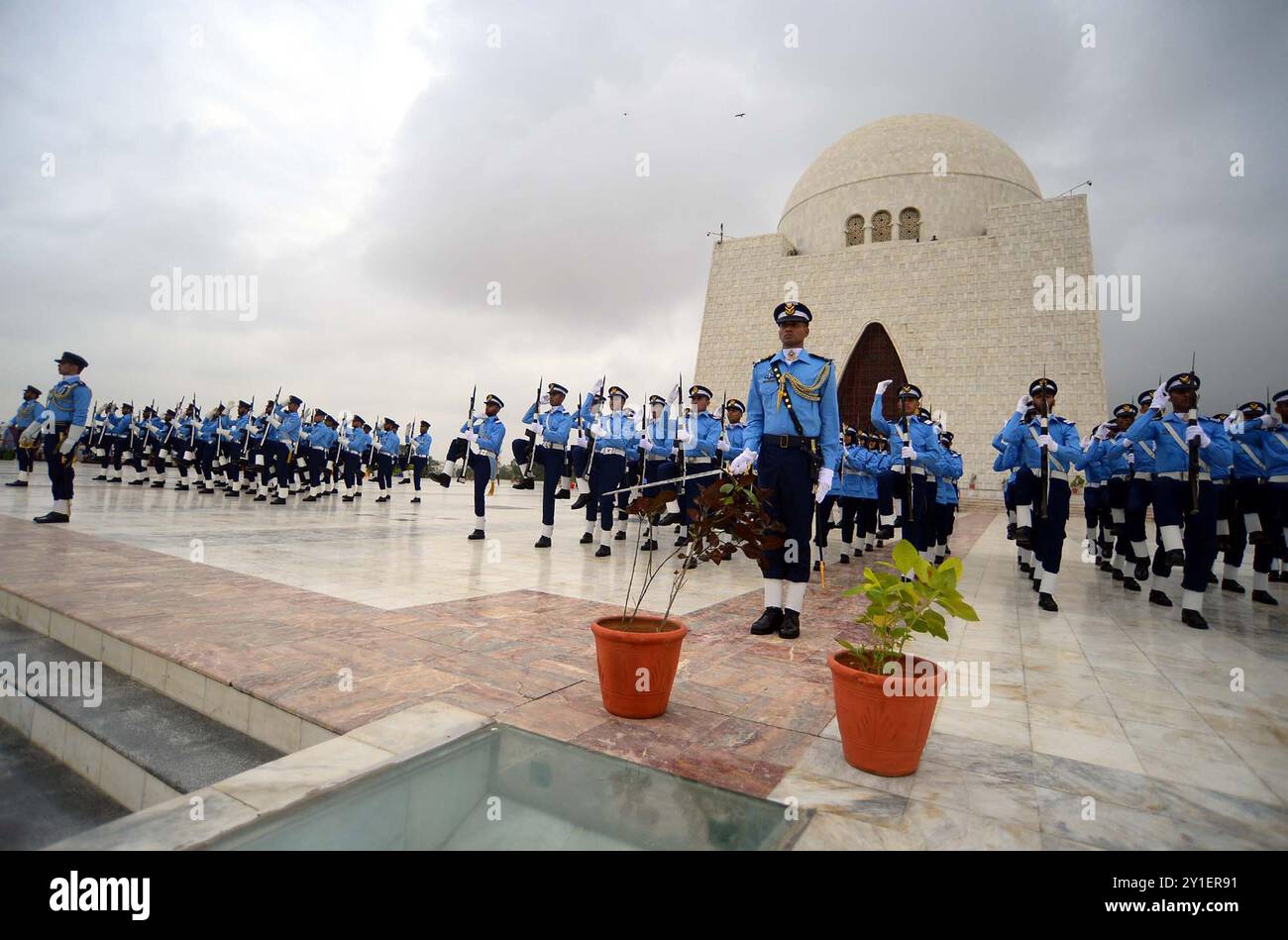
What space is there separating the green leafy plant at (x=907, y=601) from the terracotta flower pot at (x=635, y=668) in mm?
772

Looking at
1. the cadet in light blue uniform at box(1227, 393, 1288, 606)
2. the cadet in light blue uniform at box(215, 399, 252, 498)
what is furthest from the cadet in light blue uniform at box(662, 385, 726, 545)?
the cadet in light blue uniform at box(215, 399, 252, 498)

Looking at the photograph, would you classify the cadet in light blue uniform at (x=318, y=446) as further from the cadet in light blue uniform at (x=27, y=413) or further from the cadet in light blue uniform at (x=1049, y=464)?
the cadet in light blue uniform at (x=1049, y=464)

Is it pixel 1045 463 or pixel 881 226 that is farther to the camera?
pixel 881 226

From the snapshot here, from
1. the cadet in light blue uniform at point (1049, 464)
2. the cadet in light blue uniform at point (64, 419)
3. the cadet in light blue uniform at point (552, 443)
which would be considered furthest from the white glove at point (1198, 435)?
the cadet in light blue uniform at point (64, 419)

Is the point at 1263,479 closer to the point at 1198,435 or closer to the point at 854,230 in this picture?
the point at 1198,435

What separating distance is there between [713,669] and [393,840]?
7.03 feet

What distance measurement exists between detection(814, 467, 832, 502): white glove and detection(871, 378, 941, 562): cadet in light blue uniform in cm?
319

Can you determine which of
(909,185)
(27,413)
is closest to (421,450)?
(27,413)

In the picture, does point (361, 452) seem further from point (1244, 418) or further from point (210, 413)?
point (1244, 418)

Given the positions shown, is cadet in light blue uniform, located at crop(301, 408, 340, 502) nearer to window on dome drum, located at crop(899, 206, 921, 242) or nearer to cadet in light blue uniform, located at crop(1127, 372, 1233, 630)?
cadet in light blue uniform, located at crop(1127, 372, 1233, 630)

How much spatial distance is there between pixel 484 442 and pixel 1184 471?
881 cm

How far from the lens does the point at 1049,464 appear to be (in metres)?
6.07

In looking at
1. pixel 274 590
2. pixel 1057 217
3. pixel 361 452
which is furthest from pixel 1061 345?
pixel 274 590
